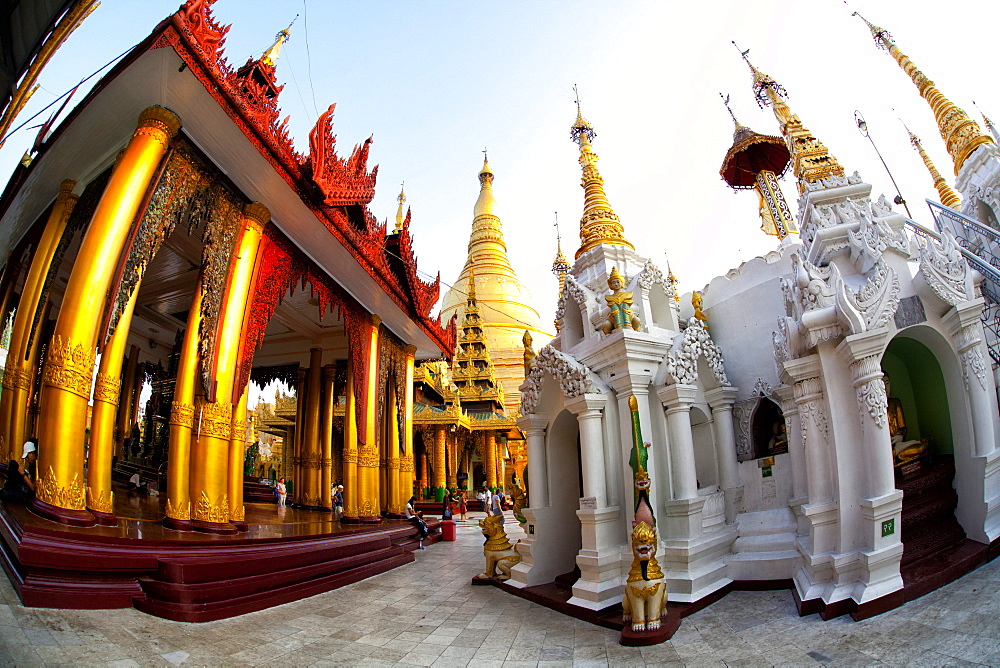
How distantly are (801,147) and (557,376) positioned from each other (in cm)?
529

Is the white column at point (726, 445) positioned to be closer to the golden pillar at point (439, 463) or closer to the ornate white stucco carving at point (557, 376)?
the ornate white stucco carving at point (557, 376)

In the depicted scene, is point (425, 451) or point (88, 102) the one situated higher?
point (88, 102)

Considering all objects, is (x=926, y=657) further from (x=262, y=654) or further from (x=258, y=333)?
(x=258, y=333)

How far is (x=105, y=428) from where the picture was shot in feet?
19.9

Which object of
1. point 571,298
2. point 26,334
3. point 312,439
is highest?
point 571,298

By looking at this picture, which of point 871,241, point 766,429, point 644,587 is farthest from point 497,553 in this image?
point 871,241

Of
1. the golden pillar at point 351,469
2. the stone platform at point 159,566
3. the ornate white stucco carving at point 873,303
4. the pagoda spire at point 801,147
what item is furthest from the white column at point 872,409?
the golden pillar at point 351,469

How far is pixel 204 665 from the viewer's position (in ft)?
12.3

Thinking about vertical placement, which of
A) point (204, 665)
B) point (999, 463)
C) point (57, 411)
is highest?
point (57, 411)

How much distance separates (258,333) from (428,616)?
5.13m

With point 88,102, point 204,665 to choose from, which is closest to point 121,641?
point 204,665

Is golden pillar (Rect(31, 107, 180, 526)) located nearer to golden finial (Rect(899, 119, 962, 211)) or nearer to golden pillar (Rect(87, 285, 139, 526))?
golden pillar (Rect(87, 285, 139, 526))

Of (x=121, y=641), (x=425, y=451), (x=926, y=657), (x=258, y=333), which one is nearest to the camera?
(x=926, y=657)

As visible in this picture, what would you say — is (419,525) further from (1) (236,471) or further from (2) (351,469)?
(1) (236,471)
